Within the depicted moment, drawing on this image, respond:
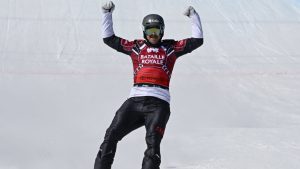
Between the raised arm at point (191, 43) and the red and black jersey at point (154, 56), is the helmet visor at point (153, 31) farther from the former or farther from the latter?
the raised arm at point (191, 43)

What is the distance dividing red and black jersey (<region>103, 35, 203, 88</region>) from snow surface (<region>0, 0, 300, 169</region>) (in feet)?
3.85

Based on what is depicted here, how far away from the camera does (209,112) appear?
10203 mm

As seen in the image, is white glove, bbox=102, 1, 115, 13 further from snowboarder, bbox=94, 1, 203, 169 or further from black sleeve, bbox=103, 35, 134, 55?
black sleeve, bbox=103, 35, 134, 55

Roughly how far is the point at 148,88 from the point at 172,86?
23.5 ft

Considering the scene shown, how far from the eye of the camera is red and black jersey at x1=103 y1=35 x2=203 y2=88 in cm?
550

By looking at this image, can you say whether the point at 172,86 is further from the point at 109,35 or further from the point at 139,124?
the point at 139,124

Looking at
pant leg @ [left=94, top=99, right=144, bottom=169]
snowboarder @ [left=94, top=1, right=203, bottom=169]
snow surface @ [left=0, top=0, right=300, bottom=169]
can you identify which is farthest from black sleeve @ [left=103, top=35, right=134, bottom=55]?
snow surface @ [left=0, top=0, right=300, bottom=169]

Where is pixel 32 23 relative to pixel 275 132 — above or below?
above

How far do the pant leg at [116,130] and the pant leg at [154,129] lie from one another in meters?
0.14

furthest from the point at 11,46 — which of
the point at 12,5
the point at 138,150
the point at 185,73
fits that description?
the point at 138,150

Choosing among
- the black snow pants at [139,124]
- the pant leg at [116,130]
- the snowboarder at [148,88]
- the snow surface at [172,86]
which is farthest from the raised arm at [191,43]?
the snow surface at [172,86]

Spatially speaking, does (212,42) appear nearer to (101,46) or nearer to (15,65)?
(101,46)

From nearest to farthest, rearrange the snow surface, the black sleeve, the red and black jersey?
the red and black jersey, the black sleeve, the snow surface

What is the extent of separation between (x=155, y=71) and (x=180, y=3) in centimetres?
1540
